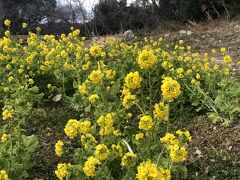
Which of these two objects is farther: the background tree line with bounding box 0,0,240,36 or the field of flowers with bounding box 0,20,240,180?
the background tree line with bounding box 0,0,240,36

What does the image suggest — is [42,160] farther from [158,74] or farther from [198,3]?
[198,3]

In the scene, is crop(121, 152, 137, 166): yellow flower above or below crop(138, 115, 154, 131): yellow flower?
below

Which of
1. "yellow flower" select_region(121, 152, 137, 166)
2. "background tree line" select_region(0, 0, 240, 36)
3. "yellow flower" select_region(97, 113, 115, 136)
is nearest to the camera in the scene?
"yellow flower" select_region(121, 152, 137, 166)

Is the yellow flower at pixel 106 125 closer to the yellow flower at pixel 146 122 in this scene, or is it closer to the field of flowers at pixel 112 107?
the field of flowers at pixel 112 107

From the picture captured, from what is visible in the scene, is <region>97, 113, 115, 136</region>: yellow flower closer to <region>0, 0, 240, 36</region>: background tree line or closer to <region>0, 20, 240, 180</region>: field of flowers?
<region>0, 20, 240, 180</region>: field of flowers

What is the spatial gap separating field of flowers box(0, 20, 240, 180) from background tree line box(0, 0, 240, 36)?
995cm

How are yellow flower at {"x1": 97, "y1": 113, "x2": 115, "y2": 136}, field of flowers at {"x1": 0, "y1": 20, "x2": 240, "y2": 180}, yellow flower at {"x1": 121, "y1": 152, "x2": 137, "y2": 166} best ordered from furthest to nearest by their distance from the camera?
1. yellow flower at {"x1": 97, "y1": 113, "x2": 115, "y2": 136}
2. field of flowers at {"x1": 0, "y1": 20, "x2": 240, "y2": 180}
3. yellow flower at {"x1": 121, "y1": 152, "x2": 137, "y2": 166}

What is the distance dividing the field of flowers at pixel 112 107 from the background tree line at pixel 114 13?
9953 mm

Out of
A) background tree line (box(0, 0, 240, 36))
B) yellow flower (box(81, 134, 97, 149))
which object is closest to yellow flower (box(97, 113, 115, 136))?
yellow flower (box(81, 134, 97, 149))

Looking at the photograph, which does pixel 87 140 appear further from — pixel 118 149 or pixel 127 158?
pixel 127 158

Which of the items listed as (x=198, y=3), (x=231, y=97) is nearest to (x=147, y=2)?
(x=198, y=3)

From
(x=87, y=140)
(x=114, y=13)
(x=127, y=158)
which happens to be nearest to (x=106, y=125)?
(x=87, y=140)

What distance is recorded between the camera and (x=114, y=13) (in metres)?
21.1

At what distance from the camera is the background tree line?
59.0ft
